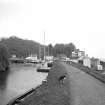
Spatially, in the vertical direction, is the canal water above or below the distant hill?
below

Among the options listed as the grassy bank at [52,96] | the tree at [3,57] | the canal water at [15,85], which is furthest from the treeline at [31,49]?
the grassy bank at [52,96]

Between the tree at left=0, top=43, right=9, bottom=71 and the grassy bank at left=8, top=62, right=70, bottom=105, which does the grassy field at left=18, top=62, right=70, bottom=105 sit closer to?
the grassy bank at left=8, top=62, right=70, bottom=105

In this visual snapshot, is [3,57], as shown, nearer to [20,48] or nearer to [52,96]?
[52,96]

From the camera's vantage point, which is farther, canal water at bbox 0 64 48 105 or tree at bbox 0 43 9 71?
tree at bbox 0 43 9 71

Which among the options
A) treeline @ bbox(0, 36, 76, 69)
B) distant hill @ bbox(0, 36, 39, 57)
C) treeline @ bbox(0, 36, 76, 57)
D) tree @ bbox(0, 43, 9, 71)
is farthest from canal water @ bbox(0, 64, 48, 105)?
distant hill @ bbox(0, 36, 39, 57)

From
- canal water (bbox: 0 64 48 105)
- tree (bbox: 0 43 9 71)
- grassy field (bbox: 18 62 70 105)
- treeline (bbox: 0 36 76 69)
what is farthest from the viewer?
treeline (bbox: 0 36 76 69)

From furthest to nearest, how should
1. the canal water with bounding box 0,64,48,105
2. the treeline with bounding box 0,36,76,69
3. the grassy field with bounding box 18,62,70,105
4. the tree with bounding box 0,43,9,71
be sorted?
the treeline with bounding box 0,36,76,69
the tree with bounding box 0,43,9,71
the canal water with bounding box 0,64,48,105
the grassy field with bounding box 18,62,70,105

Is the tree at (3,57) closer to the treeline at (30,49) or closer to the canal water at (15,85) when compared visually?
the canal water at (15,85)

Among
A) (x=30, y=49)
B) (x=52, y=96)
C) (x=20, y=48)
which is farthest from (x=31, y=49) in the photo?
(x=52, y=96)

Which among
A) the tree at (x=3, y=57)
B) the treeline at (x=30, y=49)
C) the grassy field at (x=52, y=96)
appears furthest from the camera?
the treeline at (x=30, y=49)

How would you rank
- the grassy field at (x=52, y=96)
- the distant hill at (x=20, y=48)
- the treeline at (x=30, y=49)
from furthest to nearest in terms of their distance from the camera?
the distant hill at (x=20, y=48)
the treeline at (x=30, y=49)
the grassy field at (x=52, y=96)

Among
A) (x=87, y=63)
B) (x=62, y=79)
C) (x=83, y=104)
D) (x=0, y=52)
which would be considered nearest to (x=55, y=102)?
(x=83, y=104)

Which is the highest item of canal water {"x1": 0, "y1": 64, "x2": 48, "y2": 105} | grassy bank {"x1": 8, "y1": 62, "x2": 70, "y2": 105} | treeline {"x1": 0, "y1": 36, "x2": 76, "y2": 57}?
treeline {"x1": 0, "y1": 36, "x2": 76, "y2": 57}

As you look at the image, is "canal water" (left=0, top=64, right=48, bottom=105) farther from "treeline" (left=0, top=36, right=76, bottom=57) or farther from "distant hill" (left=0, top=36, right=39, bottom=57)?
"distant hill" (left=0, top=36, right=39, bottom=57)
